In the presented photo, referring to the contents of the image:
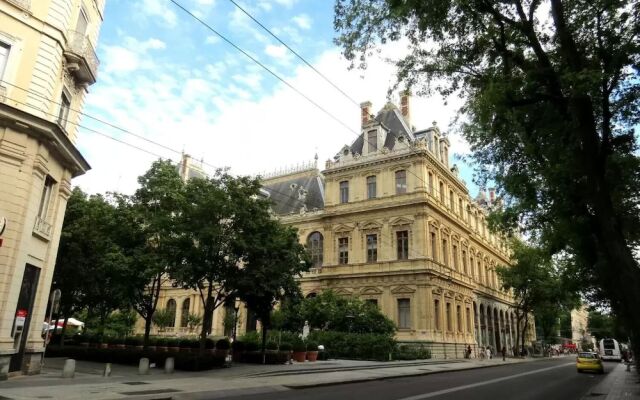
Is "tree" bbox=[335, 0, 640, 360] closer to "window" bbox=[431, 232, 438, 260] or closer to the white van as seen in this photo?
"window" bbox=[431, 232, 438, 260]

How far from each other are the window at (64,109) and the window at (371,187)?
28.8 metres

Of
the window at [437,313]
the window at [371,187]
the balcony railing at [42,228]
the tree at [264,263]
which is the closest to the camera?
the balcony railing at [42,228]

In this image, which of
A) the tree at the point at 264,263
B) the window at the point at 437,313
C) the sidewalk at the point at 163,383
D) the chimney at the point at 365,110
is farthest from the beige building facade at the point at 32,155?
the chimney at the point at 365,110

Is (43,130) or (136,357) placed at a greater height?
(43,130)

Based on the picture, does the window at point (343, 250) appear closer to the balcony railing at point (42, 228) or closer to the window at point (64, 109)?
the window at point (64, 109)

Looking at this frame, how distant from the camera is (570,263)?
26.2 m

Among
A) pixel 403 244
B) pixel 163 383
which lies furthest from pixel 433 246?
pixel 163 383

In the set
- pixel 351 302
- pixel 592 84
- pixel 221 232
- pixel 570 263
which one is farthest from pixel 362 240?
pixel 592 84

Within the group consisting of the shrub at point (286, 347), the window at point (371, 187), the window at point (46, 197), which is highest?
the window at point (371, 187)

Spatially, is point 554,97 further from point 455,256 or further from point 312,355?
point 455,256

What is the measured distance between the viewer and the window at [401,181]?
4112 centimetres

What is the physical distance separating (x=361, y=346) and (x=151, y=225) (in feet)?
57.0

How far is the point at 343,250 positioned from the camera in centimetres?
4359

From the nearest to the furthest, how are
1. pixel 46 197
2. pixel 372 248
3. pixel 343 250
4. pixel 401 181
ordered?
pixel 46 197 < pixel 401 181 < pixel 372 248 < pixel 343 250
